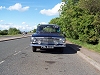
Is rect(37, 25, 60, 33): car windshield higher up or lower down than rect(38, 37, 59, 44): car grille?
higher up

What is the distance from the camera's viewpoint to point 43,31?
16.8 meters

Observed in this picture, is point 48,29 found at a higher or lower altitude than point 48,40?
higher

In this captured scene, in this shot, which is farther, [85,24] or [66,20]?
[66,20]

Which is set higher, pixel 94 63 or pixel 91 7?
pixel 91 7

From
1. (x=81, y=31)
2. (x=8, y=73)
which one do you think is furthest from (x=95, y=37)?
(x=8, y=73)

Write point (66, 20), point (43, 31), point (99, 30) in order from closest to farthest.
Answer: point (43, 31) < point (99, 30) < point (66, 20)

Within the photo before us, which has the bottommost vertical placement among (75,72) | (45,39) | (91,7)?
(75,72)

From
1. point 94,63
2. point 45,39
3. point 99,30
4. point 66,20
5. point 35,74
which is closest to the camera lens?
point 35,74

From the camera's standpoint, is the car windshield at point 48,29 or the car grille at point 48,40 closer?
the car grille at point 48,40

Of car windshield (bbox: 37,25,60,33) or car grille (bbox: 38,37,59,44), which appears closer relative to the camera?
car grille (bbox: 38,37,59,44)

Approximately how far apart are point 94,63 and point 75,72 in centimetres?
216

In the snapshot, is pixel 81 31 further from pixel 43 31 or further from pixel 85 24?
pixel 43 31

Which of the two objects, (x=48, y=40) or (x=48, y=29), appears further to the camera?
(x=48, y=29)

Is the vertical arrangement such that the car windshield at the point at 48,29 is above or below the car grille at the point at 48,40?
above
